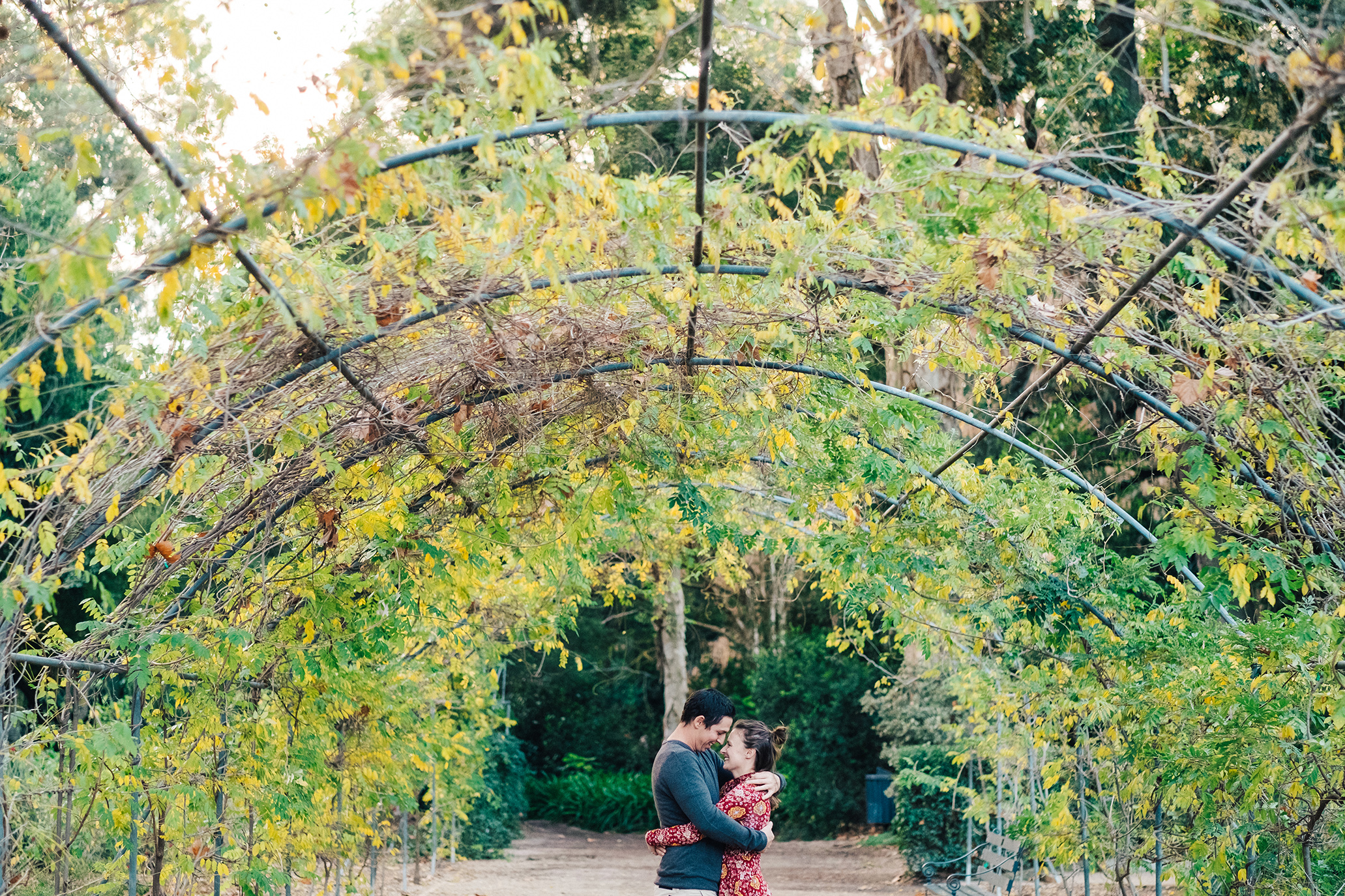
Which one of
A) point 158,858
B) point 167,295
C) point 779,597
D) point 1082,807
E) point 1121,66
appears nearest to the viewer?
point 167,295

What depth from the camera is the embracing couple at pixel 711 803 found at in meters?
3.58

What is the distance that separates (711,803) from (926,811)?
718 centimetres

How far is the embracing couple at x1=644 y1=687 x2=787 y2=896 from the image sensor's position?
11.7ft

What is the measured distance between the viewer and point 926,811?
1012cm

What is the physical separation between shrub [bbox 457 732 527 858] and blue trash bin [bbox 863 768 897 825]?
12.8 ft

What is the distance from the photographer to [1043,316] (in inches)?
142

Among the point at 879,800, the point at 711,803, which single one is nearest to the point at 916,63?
the point at 879,800

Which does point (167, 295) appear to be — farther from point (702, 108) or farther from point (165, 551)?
point (165, 551)

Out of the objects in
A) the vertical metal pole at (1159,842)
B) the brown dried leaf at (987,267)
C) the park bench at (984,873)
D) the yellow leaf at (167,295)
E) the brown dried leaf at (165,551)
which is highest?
the brown dried leaf at (987,267)

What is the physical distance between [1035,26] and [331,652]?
735 cm

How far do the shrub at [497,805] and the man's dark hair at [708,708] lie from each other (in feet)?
24.8

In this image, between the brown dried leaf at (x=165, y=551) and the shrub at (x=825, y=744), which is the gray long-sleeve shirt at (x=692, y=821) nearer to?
the brown dried leaf at (x=165, y=551)

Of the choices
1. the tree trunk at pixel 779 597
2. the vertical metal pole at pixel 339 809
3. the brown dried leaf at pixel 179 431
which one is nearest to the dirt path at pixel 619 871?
the vertical metal pole at pixel 339 809

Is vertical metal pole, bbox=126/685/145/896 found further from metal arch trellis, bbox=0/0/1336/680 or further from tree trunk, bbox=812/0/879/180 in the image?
tree trunk, bbox=812/0/879/180
